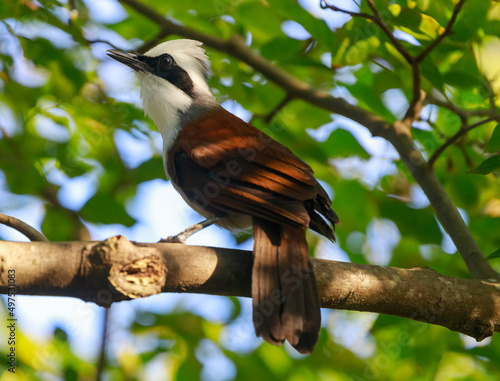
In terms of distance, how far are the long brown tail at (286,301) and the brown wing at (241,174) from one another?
25 cm

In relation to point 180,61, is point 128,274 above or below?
above

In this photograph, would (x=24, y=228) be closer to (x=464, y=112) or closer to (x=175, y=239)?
(x=175, y=239)

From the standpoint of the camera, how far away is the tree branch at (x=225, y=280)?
2156 millimetres

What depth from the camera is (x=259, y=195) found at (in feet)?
9.67

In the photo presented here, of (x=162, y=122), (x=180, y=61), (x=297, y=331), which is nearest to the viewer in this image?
(x=297, y=331)

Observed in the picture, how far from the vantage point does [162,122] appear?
13.5ft

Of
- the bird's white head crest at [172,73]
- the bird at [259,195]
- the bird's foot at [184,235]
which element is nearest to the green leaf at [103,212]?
the bird at [259,195]

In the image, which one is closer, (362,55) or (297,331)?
(297,331)

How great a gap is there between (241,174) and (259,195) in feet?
0.66

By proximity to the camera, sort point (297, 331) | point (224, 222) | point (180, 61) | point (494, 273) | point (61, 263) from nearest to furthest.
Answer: point (61, 263)
point (297, 331)
point (494, 273)
point (224, 222)
point (180, 61)

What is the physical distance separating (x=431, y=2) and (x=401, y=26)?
28cm

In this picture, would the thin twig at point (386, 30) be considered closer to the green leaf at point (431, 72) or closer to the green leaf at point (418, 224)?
the green leaf at point (431, 72)

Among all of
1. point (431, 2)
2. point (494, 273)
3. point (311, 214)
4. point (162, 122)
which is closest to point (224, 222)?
point (311, 214)

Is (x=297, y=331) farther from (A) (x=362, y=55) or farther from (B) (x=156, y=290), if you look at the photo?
(A) (x=362, y=55)
